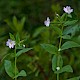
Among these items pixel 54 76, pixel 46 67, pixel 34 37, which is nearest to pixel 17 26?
pixel 34 37

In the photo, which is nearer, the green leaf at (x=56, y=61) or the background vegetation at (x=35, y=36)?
the green leaf at (x=56, y=61)

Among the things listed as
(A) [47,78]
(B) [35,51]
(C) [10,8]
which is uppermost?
(C) [10,8]

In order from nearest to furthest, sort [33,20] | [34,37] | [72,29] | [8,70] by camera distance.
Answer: [8,70] → [72,29] → [34,37] → [33,20]

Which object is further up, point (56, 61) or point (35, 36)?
point (35, 36)

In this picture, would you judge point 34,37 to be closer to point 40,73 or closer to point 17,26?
point 17,26

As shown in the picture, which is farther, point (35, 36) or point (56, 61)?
point (35, 36)

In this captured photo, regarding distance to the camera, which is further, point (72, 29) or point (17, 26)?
point (17, 26)

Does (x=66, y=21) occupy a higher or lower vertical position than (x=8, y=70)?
higher

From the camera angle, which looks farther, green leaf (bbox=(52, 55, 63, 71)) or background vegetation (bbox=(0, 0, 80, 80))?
background vegetation (bbox=(0, 0, 80, 80))
